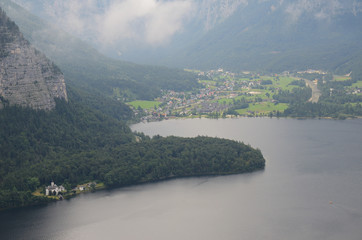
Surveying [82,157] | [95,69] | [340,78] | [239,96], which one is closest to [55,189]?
[82,157]

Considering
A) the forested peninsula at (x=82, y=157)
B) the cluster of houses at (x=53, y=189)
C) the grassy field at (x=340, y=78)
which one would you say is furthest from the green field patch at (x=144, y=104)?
the cluster of houses at (x=53, y=189)

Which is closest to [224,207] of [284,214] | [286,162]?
[284,214]

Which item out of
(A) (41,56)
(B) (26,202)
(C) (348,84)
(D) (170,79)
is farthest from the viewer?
(D) (170,79)

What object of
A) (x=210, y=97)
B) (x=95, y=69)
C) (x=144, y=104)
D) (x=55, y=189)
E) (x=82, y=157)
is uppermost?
(x=95, y=69)

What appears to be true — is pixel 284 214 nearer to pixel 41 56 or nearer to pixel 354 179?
pixel 354 179

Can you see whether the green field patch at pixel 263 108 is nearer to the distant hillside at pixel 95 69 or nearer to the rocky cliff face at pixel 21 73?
the distant hillside at pixel 95 69

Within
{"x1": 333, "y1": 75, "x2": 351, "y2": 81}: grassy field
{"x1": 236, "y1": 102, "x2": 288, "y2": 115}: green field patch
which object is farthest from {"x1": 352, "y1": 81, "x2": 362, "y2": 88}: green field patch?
{"x1": 236, "y1": 102, "x2": 288, "y2": 115}: green field patch

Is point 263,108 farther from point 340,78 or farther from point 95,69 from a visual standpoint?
point 95,69

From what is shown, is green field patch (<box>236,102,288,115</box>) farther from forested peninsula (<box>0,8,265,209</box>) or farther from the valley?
forested peninsula (<box>0,8,265,209</box>)
